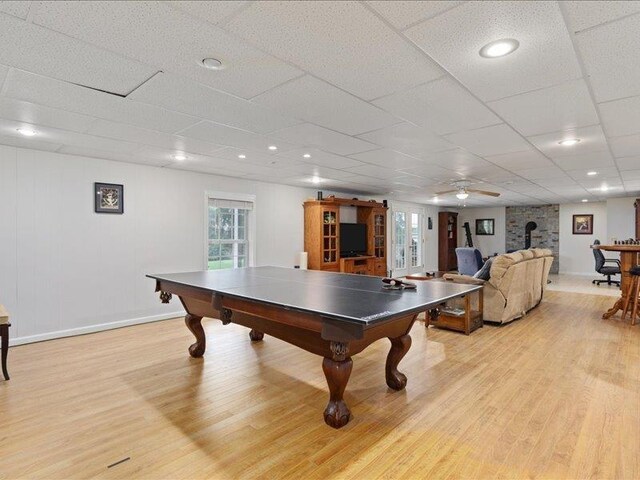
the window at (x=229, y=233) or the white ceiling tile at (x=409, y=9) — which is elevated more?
the white ceiling tile at (x=409, y=9)

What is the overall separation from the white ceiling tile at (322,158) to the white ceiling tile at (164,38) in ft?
6.07

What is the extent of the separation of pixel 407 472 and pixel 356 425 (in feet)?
1.71

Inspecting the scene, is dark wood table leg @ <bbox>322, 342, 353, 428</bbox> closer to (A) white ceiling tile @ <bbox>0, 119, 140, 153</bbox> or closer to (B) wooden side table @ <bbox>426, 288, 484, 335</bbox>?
(B) wooden side table @ <bbox>426, 288, 484, 335</bbox>

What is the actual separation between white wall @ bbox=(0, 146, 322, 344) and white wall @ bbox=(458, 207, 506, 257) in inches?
374

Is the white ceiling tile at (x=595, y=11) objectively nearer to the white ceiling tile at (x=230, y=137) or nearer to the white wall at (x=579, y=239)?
the white ceiling tile at (x=230, y=137)

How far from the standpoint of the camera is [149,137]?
11.6 feet

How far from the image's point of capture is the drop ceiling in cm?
157

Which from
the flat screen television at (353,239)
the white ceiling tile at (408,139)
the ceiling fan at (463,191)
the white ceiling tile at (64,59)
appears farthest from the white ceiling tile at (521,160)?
the white ceiling tile at (64,59)

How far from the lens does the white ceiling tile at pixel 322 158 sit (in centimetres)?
411

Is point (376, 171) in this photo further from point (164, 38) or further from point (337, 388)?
point (164, 38)

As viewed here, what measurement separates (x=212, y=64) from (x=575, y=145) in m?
3.74

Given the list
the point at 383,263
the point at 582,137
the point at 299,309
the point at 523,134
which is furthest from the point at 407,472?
the point at 383,263

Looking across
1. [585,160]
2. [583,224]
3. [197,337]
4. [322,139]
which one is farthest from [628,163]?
[583,224]

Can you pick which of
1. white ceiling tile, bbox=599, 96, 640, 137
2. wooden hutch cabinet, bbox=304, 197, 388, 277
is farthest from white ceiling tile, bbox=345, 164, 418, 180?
white ceiling tile, bbox=599, 96, 640, 137
